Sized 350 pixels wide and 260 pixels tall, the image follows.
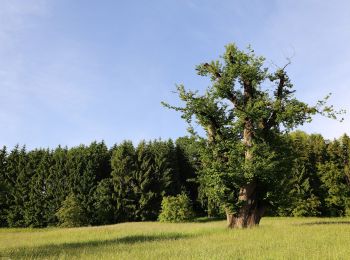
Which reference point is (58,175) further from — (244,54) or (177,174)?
(244,54)

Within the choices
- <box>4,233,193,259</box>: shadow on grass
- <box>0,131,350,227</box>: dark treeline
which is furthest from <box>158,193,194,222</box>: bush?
<box>4,233,193,259</box>: shadow on grass

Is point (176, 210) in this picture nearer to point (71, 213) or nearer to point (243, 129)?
point (71, 213)

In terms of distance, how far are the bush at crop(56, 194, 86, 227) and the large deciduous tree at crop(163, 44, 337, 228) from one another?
33451mm

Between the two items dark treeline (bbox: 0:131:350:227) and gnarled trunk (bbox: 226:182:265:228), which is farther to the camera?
dark treeline (bbox: 0:131:350:227)

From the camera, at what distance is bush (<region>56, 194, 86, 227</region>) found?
55.5 m

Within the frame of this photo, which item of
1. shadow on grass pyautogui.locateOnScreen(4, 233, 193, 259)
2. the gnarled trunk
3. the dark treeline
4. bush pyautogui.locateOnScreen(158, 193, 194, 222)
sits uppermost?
the dark treeline

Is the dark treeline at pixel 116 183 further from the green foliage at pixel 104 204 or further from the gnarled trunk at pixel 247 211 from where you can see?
Answer: the gnarled trunk at pixel 247 211

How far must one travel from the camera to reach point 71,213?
5566 cm

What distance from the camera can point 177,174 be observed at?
2835 inches

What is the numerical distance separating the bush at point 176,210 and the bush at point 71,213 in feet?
38.4

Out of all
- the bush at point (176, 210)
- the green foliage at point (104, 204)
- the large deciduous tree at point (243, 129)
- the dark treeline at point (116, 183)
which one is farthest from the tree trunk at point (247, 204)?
the green foliage at point (104, 204)

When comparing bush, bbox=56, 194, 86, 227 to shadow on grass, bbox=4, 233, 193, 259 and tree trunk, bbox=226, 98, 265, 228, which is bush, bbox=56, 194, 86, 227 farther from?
shadow on grass, bbox=4, 233, 193, 259

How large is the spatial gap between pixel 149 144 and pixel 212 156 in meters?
45.2

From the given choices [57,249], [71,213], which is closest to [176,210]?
[71,213]
